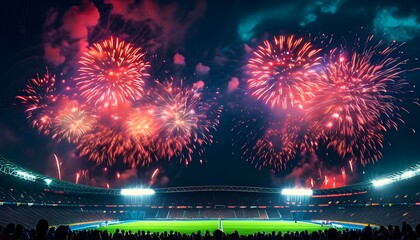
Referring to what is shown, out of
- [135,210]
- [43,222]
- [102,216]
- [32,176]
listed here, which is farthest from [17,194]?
[43,222]

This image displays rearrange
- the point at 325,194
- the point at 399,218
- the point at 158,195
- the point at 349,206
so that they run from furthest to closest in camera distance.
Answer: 1. the point at 158,195
2. the point at 325,194
3. the point at 349,206
4. the point at 399,218

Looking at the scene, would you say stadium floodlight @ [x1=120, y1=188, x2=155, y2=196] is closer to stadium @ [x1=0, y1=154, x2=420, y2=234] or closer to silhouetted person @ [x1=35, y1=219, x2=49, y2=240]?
stadium @ [x1=0, y1=154, x2=420, y2=234]

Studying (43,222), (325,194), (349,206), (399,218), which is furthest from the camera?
(325,194)

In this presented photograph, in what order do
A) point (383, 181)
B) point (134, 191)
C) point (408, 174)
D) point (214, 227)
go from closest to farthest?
point (408, 174), point (214, 227), point (383, 181), point (134, 191)

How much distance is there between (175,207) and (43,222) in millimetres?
98327

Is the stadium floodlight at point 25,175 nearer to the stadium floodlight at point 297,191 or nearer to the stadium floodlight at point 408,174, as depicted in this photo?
the stadium floodlight at point 408,174

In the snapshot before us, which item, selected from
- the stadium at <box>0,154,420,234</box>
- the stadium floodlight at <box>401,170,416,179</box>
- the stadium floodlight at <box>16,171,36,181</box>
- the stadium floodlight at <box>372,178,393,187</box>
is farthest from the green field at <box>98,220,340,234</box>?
the stadium floodlight at <box>401,170,416,179</box>

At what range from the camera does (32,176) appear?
5478cm

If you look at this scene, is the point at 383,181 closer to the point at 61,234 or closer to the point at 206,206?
the point at 206,206

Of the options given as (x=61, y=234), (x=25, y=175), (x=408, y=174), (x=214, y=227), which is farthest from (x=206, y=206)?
(x=61, y=234)

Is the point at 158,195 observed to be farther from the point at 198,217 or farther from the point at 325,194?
the point at 325,194

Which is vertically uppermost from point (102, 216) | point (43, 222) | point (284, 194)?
point (284, 194)

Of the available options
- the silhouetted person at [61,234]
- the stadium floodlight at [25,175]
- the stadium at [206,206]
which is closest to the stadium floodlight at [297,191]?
the stadium at [206,206]

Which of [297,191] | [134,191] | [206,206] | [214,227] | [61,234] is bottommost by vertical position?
[61,234]
